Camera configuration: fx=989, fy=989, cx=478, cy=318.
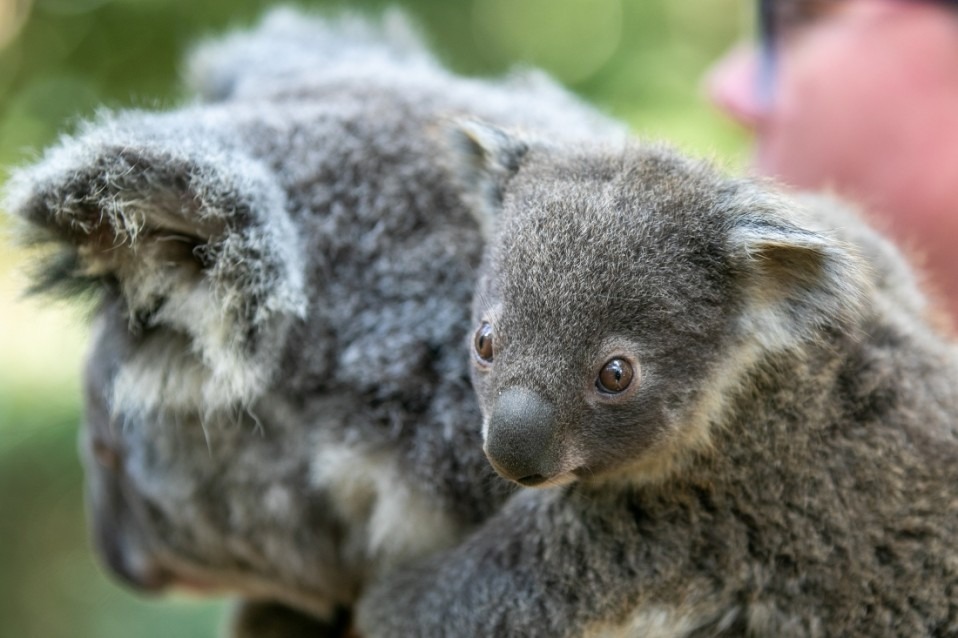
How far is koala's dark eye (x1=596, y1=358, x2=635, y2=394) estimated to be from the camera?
121cm

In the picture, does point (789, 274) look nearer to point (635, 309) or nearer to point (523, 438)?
point (635, 309)

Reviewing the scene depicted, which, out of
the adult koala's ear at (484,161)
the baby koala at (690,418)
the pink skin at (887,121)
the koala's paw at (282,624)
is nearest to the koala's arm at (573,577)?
the baby koala at (690,418)

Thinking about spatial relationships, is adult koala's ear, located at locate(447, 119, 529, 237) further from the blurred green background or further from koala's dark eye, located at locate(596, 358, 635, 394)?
the blurred green background

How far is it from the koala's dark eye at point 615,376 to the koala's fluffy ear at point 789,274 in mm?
195

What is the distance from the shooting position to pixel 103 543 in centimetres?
202

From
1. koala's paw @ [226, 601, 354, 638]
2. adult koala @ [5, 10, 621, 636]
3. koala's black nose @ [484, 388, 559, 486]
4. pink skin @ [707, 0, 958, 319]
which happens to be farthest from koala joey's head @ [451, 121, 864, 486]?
koala's paw @ [226, 601, 354, 638]

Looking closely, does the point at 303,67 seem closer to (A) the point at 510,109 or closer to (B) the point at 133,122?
(A) the point at 510,109

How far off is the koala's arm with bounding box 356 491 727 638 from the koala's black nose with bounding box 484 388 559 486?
0.74ft

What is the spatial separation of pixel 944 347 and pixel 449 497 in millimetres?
806

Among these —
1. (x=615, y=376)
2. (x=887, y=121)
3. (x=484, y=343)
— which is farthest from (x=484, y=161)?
(x=887, y=121)

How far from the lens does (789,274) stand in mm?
1294

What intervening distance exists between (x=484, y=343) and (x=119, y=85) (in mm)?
4836

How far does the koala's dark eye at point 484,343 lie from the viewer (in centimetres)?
128

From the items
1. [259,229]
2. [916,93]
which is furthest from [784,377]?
[916,93]
